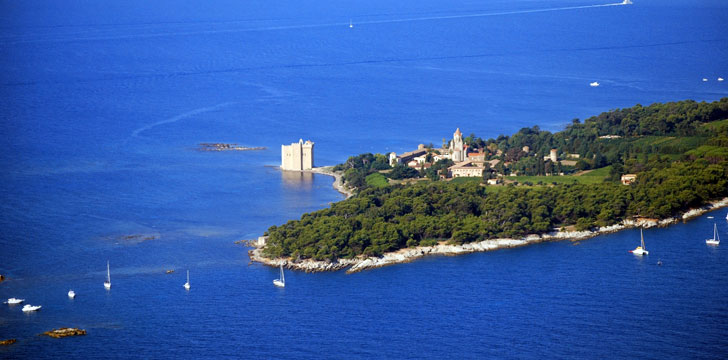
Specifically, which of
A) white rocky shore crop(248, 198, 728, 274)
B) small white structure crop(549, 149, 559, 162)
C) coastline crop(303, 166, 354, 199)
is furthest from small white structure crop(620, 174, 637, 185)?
coastline crop(303, 166, 354, 199)

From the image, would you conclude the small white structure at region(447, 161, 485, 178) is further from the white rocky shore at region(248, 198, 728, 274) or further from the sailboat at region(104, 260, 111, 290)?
the sailboat at region(104, 260, 111, 290)

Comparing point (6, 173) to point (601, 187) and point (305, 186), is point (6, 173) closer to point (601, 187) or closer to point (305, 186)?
point (305, 186)

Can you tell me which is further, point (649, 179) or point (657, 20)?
point (657, 20)

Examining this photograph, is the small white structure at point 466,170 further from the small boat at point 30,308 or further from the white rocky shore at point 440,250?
the small boat at point 30,308

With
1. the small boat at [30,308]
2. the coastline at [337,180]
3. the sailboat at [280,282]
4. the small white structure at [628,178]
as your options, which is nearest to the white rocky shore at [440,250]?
the sailboat at [280,282]

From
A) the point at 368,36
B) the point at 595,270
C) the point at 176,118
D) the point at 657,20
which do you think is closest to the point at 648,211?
the point at 595,270
